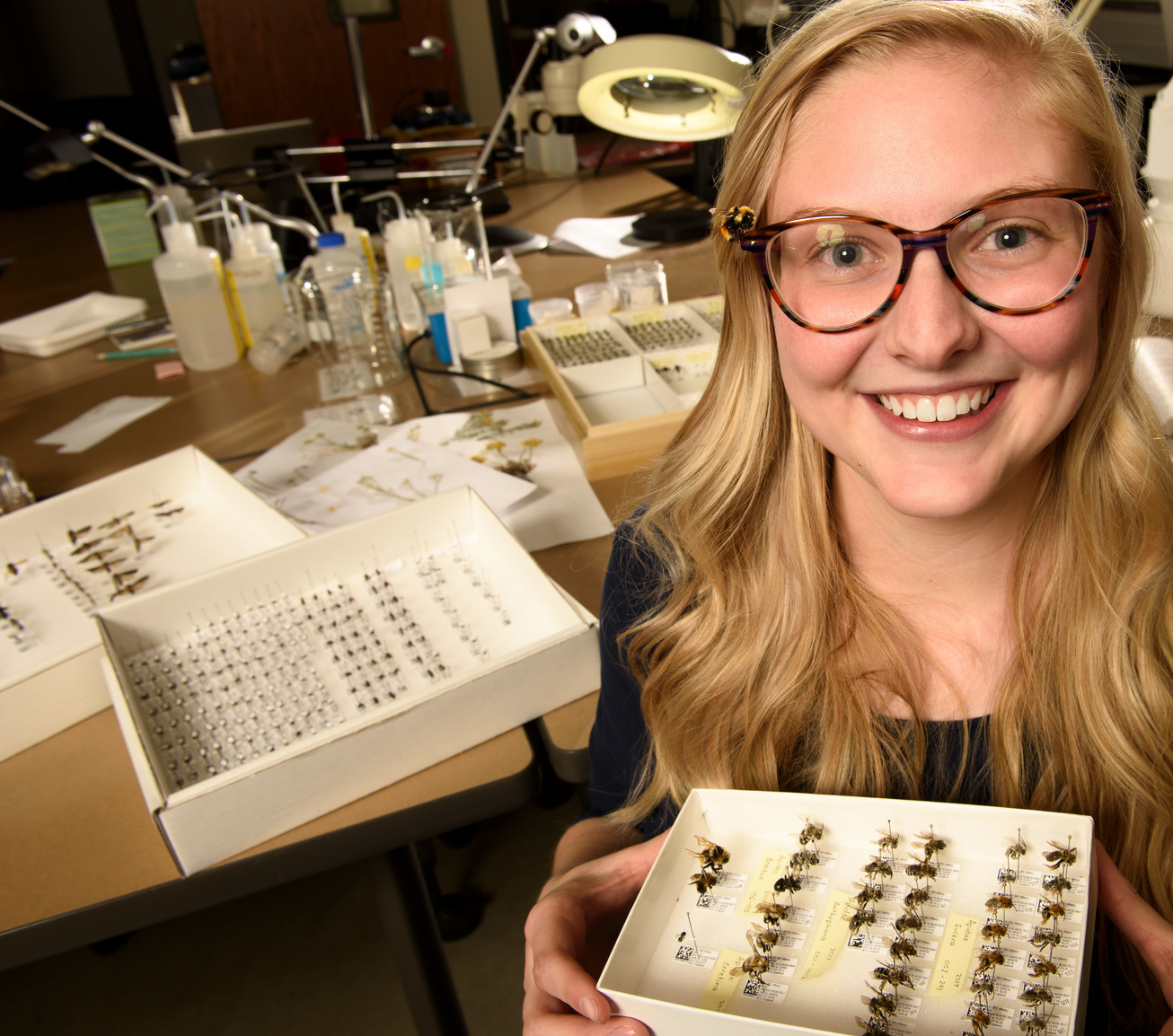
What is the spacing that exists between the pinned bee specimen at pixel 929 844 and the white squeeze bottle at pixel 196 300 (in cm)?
188

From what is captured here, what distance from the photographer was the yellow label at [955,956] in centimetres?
66

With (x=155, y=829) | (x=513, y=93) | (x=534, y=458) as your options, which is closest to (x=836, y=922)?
(x=155, y=829)

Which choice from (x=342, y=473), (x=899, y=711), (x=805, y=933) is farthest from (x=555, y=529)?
(x=805, y=933)

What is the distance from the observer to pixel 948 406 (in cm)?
73

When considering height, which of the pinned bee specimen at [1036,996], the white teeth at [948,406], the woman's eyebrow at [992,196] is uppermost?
the woman's eyebrow at [992,196]

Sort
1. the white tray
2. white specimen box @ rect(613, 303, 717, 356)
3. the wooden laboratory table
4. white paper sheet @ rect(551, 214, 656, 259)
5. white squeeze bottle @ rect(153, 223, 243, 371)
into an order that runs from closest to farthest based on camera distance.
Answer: the wooden laboratory table, white specimen box @ rect(613, 303, 717, 356), white squeeze bottle @ rect(153, 223, 243, 371), the white tray, white paper sheet @ rect(551, 214, 656, 259)

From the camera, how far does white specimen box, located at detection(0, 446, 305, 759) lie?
3.55 ft

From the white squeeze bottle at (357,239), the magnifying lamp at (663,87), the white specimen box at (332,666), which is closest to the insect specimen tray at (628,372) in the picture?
the white specimen box at (332,666)

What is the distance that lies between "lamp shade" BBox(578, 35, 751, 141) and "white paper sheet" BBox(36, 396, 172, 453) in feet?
3.90

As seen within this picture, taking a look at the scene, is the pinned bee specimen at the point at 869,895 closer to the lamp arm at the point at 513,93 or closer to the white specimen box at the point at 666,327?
the white specimen box at the point at 666,327

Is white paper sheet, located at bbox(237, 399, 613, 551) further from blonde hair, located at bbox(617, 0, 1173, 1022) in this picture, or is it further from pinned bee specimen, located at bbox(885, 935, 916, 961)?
pinned bee specimen, located at bbox(885, 935, 916, 961)

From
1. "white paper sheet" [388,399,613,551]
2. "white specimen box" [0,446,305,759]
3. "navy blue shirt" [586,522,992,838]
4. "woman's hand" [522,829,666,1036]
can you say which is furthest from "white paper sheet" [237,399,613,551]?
"woman's hand" [522,829,666,1036]

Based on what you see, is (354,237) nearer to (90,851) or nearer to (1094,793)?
(90,851)

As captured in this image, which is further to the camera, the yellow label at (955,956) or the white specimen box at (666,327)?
the white specimen box at (666,327)
